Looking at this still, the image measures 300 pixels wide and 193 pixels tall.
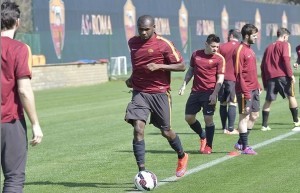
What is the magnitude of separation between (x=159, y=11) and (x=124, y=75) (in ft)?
38.8

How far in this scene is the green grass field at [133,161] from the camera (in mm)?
10594

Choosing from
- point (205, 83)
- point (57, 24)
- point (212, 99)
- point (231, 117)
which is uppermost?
point (205, 83)

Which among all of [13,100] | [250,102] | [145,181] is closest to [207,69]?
[250,102]

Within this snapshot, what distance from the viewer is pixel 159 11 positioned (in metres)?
56.0

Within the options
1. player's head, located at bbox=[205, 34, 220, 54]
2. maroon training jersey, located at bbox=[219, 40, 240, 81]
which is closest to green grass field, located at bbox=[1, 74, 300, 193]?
maroon training jersey, located at bbox=[219, 40, 240, 81]

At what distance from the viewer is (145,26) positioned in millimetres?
10391

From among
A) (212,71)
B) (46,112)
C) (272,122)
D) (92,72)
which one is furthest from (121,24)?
(212,71)

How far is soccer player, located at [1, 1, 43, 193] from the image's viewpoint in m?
7.47

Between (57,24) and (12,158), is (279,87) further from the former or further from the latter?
(57,24)

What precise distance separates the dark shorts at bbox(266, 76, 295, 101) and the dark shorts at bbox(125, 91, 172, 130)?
738 cm

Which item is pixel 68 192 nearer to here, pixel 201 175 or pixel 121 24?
pixel 201 175

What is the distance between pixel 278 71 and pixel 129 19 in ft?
108

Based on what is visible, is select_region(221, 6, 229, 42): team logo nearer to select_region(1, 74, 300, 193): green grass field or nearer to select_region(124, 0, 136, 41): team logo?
select_region(124, 0, 136, 41): team logo

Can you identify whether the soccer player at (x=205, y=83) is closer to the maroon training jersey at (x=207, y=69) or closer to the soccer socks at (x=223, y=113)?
the maroon training jersey at (x=207, y=69)
